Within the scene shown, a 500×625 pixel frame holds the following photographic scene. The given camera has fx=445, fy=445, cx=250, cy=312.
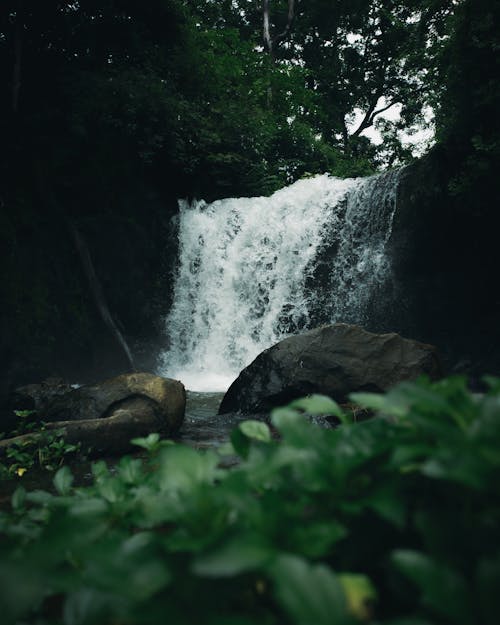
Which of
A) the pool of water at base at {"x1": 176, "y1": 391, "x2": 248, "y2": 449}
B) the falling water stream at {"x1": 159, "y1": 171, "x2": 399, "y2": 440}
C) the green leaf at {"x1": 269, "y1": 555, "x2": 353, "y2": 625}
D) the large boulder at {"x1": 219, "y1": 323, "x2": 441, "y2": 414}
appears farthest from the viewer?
the falling water stream at {"x1": 159, "y1": 171, "x2": 399, "y2": 440}

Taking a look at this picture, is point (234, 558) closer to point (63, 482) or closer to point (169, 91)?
point (63, 482)

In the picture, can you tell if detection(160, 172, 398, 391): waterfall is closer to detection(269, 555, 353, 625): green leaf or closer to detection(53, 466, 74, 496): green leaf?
detection(53, 466, 74, 496): green leaf

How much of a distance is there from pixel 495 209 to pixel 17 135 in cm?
973

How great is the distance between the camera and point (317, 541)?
784mm

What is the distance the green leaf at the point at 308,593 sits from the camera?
594 millimetres

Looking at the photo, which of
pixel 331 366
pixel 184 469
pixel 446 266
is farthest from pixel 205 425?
pixel 446 266

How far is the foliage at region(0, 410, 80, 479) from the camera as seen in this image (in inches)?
171

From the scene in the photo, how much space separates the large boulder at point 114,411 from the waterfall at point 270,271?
417 centimetres

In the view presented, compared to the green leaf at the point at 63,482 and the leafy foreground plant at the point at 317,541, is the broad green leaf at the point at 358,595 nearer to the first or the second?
the leafy foreground plant at the point at 317,541

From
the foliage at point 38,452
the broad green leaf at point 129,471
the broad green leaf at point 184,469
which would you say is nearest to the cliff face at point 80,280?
the foliage at point 38,452

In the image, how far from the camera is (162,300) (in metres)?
12.4

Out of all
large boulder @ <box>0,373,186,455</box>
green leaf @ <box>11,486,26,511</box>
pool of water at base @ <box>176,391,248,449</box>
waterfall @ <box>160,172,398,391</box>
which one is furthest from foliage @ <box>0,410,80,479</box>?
waterfall @ <box>160,172,398,391</box>

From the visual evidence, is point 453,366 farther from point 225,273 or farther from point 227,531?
point 227,531

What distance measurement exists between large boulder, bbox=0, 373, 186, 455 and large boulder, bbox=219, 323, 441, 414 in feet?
4.32
